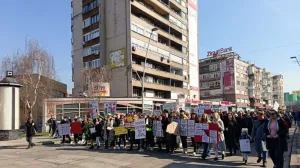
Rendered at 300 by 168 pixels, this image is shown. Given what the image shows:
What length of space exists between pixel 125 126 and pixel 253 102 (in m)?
98.8

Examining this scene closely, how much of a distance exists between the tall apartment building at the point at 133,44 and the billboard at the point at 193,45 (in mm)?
3834

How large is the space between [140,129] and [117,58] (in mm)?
37622

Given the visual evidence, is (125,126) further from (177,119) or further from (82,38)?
(82,38)

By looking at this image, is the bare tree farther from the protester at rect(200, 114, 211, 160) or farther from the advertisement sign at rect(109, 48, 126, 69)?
the protester at rect(200, 114, 211, 160)

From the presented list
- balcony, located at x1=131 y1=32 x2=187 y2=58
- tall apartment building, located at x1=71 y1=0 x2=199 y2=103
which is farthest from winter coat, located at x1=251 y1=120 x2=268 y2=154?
balcony, located at x1=131 y1=32 x2=187 y2=58

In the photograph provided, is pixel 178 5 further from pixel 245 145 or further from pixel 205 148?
pixel 245 145

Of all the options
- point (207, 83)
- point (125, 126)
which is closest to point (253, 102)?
point (207, 83)

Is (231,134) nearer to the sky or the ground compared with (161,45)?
nearer to the ground

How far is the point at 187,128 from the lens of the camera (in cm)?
1485

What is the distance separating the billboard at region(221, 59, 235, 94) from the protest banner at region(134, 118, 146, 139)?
8150cm

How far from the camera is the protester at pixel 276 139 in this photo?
9773 mm

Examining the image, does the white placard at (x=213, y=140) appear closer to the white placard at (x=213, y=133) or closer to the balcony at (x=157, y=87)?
the white placard at (x=213, y=133)

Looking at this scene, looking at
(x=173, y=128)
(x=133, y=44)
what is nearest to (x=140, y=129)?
(x=173, y=128)

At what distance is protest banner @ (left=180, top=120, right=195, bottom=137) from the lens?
14.6m
